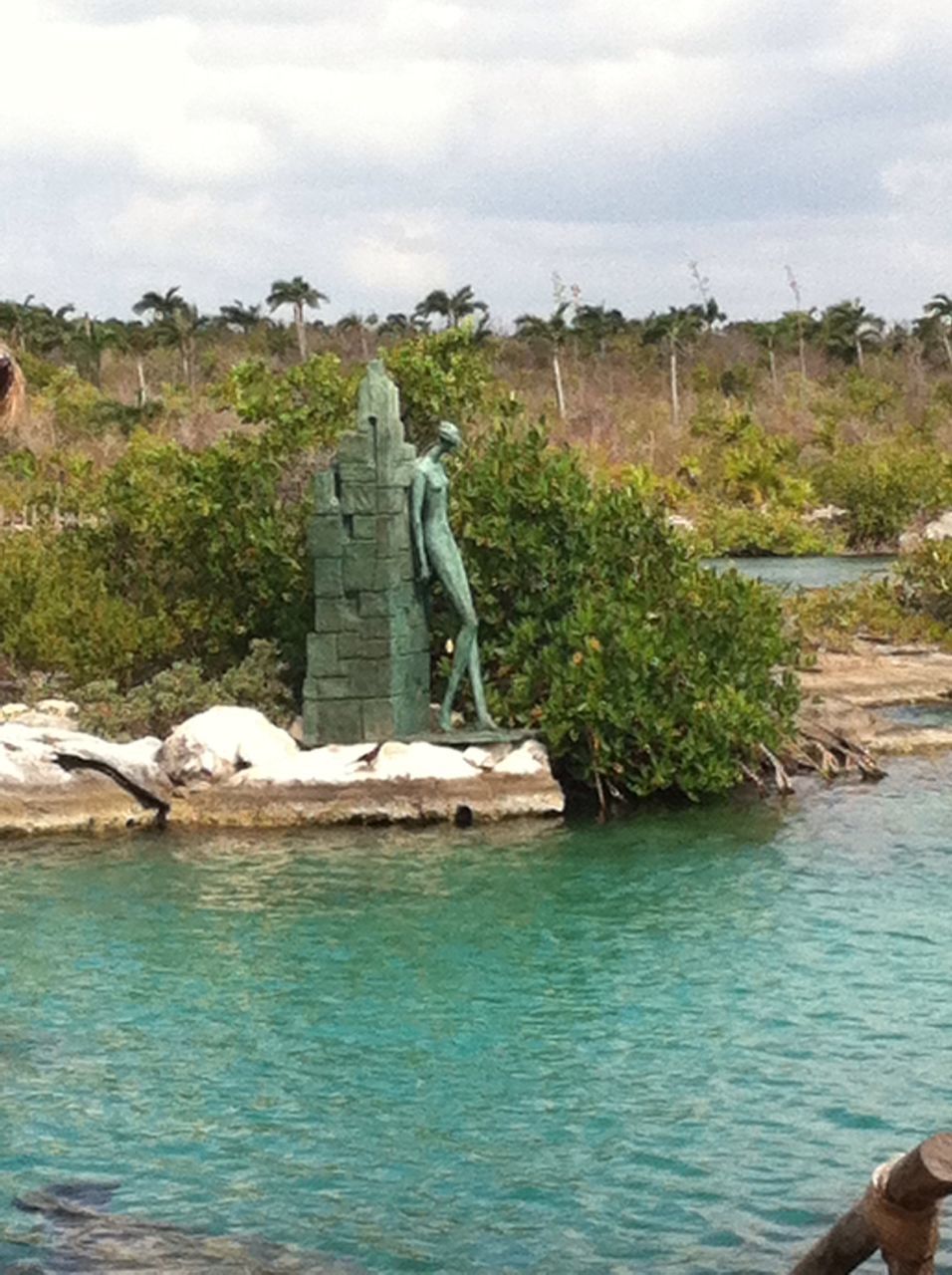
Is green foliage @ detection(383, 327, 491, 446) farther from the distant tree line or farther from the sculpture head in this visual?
the distant tree line

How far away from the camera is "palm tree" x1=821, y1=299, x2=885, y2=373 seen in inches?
2936

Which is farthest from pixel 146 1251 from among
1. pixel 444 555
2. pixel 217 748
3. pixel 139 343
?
pixel 139 343

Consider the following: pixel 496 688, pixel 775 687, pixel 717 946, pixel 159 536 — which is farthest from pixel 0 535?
pixel 717 946

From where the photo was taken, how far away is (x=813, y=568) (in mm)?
41344

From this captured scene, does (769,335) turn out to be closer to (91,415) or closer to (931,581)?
(91,415)

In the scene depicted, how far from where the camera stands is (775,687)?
55.2 ft

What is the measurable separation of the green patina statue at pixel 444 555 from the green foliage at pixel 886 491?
2926 cm

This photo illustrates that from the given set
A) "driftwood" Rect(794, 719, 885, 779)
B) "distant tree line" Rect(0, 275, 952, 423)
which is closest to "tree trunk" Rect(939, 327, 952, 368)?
"distant tree line" Rect(0, 275, 952, 423)

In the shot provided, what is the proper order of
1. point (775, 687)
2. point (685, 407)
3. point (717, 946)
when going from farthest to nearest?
point (685, 407)
point (775, 687)
point (717, 946)

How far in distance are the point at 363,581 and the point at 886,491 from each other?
1194 inches

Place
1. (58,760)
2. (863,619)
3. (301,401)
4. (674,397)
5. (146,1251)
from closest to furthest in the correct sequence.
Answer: (146,1251), (58,760), (301,401), (863,619), (674,397)

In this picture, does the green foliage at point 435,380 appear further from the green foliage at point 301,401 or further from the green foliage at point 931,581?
the green foliage at point 931,581

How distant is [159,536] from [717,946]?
28.3 feet

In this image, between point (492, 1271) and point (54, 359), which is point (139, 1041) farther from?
point (54, 359)
